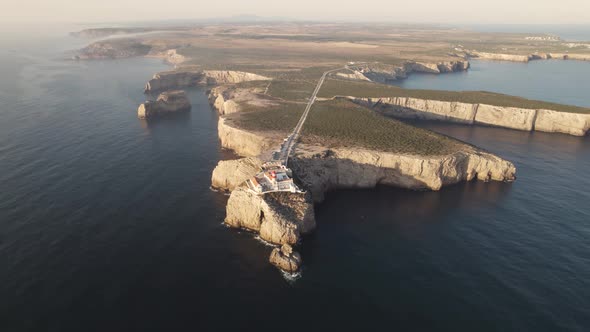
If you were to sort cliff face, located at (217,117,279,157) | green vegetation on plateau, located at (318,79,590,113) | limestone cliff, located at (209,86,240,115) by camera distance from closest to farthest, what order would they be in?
cliff face, located at (217,117,279,157) → limestone cliff, located at (209,86,240,115) → green vegetation on plateau, located at (318,79,590,113)

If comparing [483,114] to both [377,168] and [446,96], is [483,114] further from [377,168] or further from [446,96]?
[377,168]

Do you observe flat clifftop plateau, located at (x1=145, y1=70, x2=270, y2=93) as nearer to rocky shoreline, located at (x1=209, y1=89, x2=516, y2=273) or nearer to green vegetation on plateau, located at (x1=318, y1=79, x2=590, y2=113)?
green vegetation on plateau, located at (x1=318, y1=79, x2=590, y2=113)

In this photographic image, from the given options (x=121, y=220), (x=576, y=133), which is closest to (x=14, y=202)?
(x=121, y=220)

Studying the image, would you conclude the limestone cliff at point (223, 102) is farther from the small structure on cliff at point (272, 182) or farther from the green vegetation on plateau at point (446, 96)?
the small structure on cliff at point (272, 182)

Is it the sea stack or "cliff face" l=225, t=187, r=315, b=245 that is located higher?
the sea stack

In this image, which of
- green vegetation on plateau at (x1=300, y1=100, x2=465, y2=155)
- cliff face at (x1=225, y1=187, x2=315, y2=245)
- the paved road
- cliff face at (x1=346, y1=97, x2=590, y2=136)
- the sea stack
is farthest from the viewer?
the sea stack

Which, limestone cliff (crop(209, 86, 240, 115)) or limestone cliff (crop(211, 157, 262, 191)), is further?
limestone cliff (crop(209, 86, 240, 115))

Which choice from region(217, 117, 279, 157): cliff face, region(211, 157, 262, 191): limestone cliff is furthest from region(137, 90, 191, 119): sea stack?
region(211, 157, 262, 191): limestone cliff
